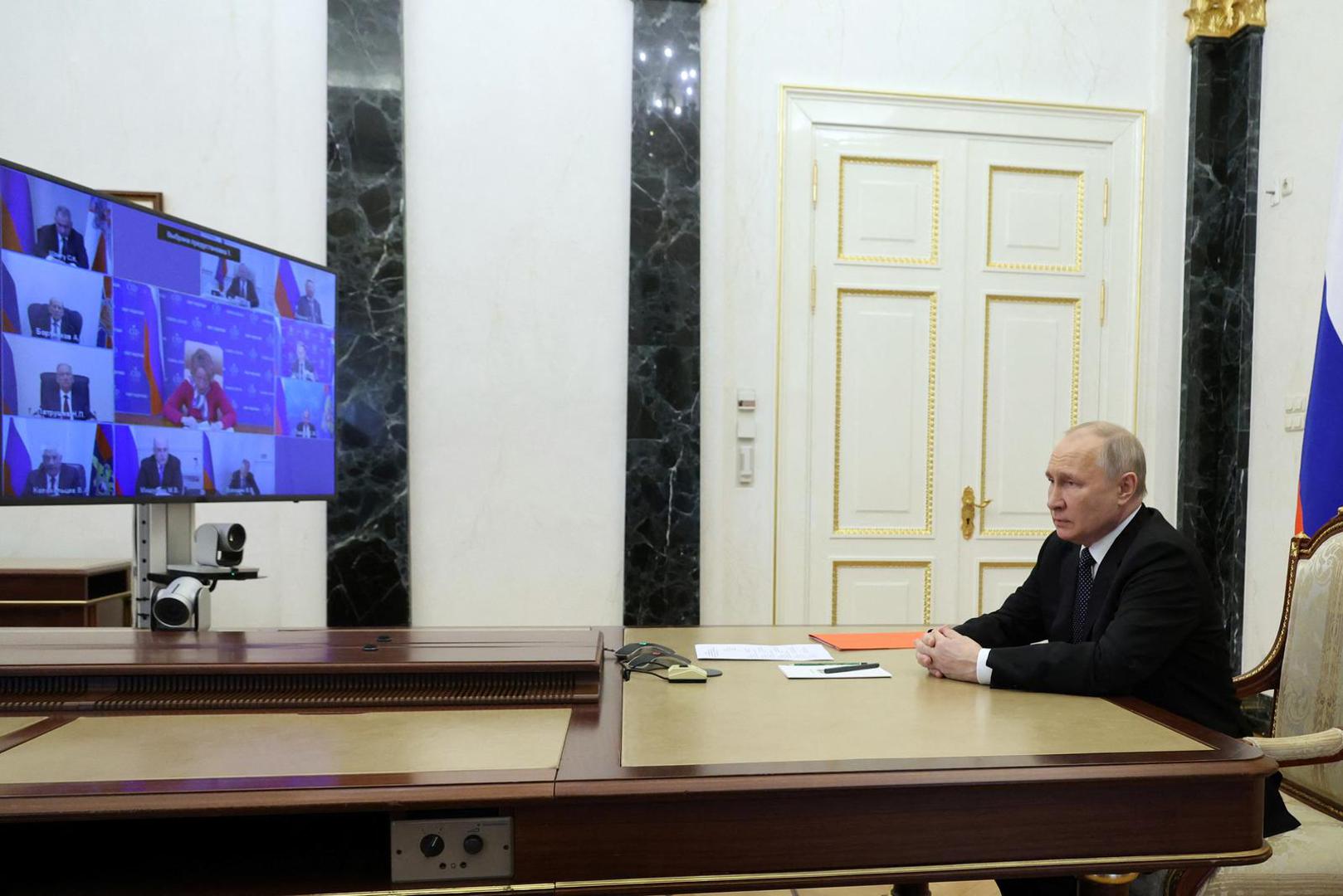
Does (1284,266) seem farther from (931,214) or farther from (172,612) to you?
(172,612)

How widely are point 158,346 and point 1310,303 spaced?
449 cm

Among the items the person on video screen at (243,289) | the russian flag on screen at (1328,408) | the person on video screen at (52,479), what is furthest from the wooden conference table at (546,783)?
the russian flag on screen at (1328,408)

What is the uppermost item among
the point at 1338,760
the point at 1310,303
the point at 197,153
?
the point at 197,153

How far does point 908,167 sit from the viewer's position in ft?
14.5

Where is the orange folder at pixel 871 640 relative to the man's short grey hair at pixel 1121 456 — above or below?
below

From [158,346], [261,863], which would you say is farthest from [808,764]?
[158,346]

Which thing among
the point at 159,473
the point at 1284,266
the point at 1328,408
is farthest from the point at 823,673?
the point at 1284,266

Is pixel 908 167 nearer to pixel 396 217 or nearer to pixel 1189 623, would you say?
pixel 396 217

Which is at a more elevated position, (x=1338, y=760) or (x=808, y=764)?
(x=808, y=764)

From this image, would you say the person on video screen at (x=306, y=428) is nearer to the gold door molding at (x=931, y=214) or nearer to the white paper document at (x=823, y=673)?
the white paper document at (x=823, y=673)

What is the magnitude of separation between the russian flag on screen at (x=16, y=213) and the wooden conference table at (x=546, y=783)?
67cm

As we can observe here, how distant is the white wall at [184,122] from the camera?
3.97m

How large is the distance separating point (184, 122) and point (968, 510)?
402 centimetres

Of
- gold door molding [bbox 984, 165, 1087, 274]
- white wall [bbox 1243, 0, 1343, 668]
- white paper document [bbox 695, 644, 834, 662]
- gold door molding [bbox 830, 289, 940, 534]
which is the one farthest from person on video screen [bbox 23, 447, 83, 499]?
white wall [bbox 1243, 0, 1343, 668]
